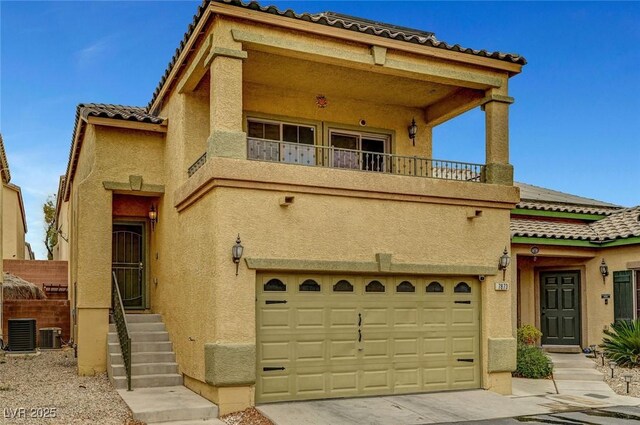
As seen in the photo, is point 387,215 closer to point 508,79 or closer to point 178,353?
point 508,79

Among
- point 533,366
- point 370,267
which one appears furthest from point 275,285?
point 533,366

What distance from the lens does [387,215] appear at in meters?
11.8

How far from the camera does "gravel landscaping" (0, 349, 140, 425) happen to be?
964 centimetres

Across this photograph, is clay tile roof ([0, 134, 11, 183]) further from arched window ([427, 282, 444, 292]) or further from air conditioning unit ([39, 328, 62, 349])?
arched window ([427, 282, 444, 292])

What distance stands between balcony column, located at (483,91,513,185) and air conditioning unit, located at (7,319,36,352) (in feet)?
39.4

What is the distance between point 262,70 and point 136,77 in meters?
10.9

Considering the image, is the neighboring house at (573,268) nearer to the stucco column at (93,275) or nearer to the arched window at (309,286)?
the arched window at (309,286)

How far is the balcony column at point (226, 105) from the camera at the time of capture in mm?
10625

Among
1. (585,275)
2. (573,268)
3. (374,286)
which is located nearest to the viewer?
(374,286)

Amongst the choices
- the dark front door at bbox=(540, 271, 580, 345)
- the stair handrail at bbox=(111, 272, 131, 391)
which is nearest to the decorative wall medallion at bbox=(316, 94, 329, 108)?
the stair handrail at bbox=(111, 272, 131, 391)

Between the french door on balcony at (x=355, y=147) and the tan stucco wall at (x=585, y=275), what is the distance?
173 inches

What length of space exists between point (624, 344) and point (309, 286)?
825 cm

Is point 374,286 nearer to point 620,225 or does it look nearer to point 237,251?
point 237,251

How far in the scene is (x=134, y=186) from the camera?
14.0 m
